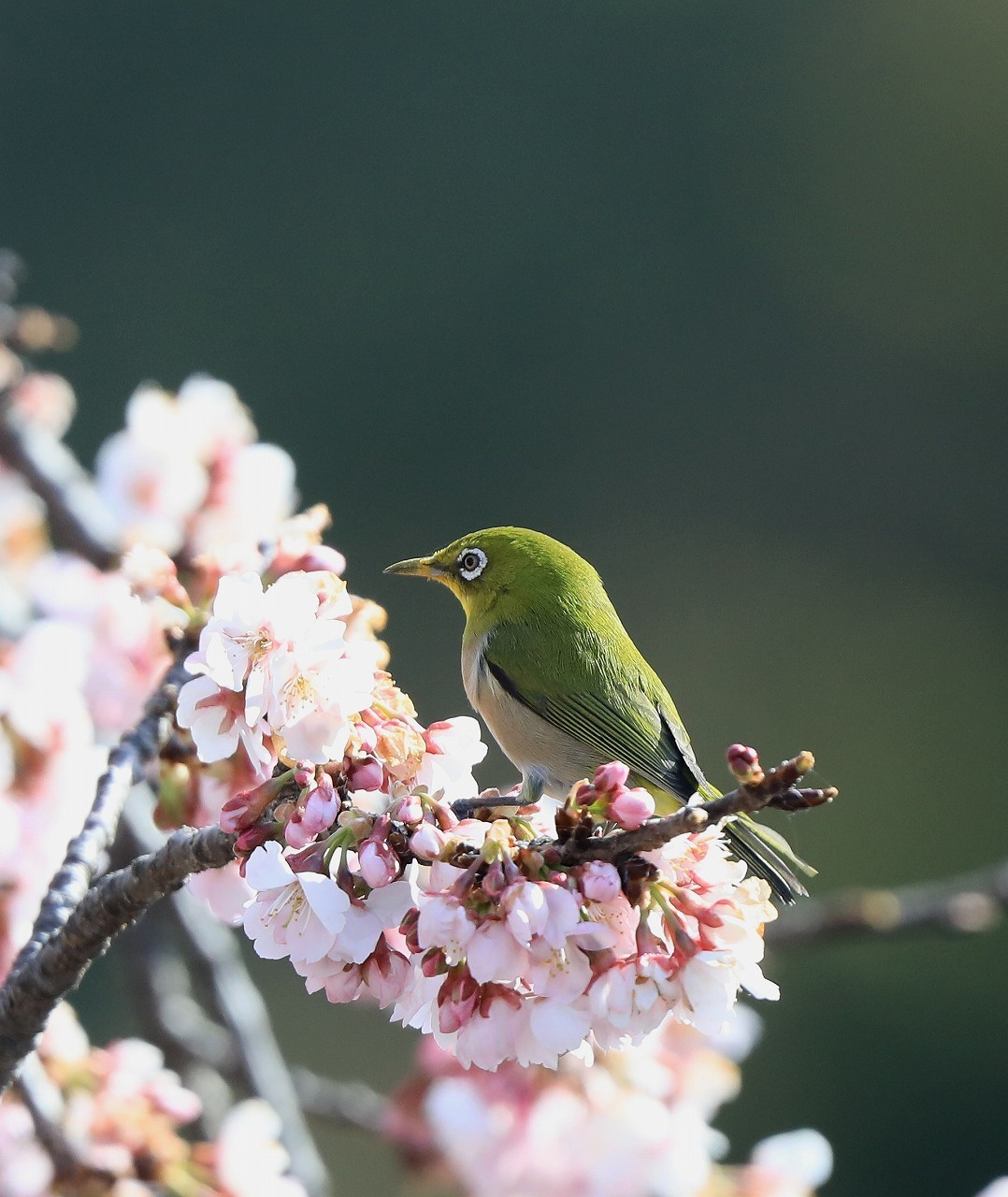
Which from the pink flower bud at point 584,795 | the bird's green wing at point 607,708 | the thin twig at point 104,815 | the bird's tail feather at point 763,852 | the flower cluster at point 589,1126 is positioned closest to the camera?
the pink flower bud at point 584,795

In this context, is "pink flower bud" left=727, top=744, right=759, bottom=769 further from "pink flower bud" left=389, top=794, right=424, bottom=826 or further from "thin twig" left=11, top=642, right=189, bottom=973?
"thin twig" left=11, top=642, right=189, bottom=973

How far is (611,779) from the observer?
2.28 ft

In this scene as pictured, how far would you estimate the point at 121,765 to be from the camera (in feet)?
3.17

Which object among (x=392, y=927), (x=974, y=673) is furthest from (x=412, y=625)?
(x=392, y=927)

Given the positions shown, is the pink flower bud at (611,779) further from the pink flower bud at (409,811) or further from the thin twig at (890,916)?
the thin twig at (890,916)

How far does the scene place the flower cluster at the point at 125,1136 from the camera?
111cm

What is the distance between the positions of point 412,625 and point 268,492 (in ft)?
11.6

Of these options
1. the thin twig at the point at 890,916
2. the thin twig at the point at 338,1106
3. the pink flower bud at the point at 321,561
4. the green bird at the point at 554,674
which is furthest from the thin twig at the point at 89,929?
the thin twig at the point at 890,916

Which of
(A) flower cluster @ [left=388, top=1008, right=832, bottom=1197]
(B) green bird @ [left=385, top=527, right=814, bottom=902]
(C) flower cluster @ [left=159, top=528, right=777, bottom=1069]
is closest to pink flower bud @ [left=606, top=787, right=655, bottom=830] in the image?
(C) flower cluster @ [left=159, top=528, right=777, bottom=1069]

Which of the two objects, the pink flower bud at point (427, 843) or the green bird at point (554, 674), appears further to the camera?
the green bird at point (554, 674)

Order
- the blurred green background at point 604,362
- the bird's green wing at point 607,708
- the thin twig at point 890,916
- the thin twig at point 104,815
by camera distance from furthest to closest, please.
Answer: the blurred green background at point 604,362
the thin twig at point 890,916
the bird's green wing at point 607,708
the thin twig at point 104,815

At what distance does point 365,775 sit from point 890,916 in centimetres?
106

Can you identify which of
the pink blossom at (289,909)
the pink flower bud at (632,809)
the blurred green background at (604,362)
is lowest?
the pink blossom at (289,909)

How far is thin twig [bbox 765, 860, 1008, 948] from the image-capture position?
1621 millimetres
